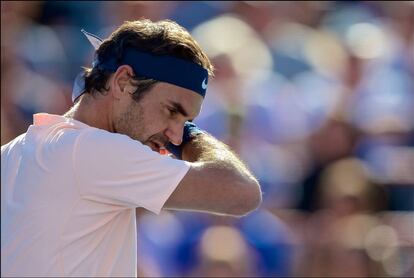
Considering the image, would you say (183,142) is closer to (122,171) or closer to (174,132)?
(174,132)

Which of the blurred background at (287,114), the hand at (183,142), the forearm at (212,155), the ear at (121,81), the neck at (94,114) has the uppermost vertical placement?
the ear at (121,81)

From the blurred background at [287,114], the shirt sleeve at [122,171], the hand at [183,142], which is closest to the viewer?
the shirt sleeve at [122,171]

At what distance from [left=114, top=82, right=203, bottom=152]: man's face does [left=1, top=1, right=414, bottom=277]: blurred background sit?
2506 mm

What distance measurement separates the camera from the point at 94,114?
266 centimetres

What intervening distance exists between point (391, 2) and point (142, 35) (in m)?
4.67

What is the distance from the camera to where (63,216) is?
248 centimetres

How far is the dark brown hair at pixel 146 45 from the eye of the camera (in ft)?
8.73

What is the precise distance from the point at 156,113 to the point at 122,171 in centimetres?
25

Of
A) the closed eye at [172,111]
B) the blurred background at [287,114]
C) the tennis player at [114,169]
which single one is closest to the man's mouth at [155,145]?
the tennis player at [114,169]

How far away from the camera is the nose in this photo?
269 cm

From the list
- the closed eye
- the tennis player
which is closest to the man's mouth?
the tennis player

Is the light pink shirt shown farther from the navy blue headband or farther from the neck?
the navy blue headband

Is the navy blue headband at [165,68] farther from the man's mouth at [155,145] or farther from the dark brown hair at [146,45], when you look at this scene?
the man's mouth at [155,145]

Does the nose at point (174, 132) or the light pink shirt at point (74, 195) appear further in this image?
the nose at point (174, 132)
